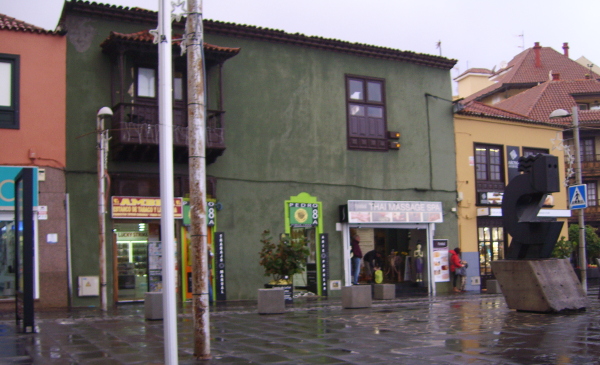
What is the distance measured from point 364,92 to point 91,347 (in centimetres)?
1548

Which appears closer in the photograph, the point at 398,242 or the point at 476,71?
the point at 398,242

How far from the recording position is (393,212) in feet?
75.2

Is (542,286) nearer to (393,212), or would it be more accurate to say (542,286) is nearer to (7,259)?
(393,212)

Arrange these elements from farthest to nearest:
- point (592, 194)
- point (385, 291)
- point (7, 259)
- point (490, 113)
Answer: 1. point (592, 194)
2. point (490, 113)
3. point (385, 291)
4. point (7, 259)

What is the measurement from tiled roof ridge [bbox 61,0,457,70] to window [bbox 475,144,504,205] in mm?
3714

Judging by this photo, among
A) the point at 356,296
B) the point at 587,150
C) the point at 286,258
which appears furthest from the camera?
the point at 587,150

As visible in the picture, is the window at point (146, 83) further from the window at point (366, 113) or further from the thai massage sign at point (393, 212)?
the thai massage sign at point (393, 212)

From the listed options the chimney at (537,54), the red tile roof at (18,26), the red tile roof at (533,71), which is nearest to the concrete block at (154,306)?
the red tile roof at (18,26)

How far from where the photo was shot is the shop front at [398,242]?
72.6 ft

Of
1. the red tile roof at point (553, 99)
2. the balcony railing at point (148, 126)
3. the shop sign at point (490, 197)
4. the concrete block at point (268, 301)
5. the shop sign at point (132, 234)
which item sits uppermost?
the red tile roof at point (553, 99)

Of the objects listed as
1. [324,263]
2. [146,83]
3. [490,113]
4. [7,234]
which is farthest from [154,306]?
[490,113]

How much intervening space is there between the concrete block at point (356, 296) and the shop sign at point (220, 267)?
4658 mm

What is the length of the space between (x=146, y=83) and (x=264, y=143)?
4.17 meters

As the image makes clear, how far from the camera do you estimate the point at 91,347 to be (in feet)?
32.5
